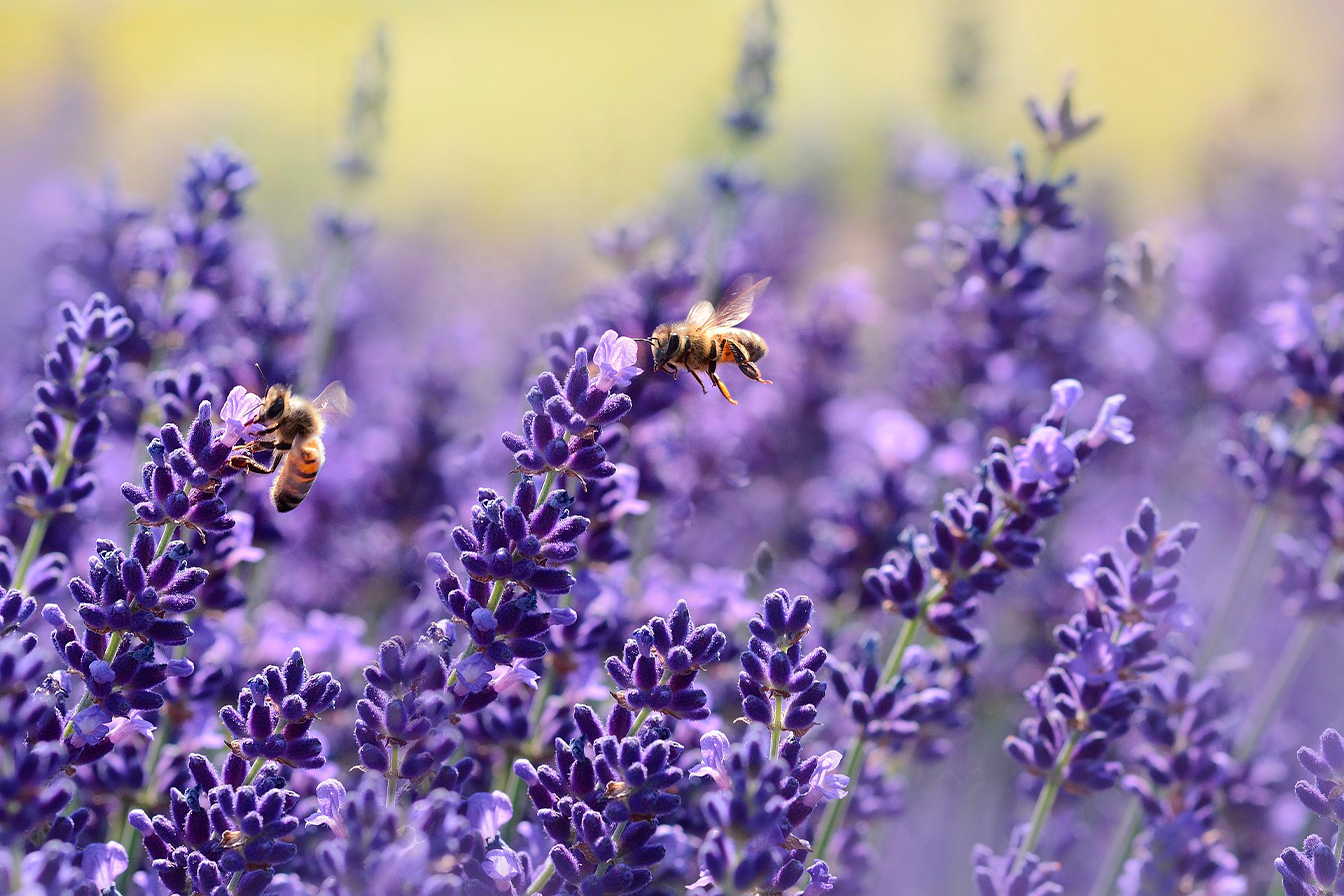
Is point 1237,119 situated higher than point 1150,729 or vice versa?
point 1237,119

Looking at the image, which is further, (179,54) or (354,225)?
(179,54)

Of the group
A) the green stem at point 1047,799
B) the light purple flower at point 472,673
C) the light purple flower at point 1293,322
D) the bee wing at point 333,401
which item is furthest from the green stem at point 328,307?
the light purple flower at point 1293,322

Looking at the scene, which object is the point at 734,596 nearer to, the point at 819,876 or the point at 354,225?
the point at 819,876

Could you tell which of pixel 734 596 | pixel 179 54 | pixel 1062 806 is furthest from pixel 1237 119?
pixel 179 54

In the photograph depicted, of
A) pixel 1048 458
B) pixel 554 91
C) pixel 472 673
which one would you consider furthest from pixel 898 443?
pixel 554 91

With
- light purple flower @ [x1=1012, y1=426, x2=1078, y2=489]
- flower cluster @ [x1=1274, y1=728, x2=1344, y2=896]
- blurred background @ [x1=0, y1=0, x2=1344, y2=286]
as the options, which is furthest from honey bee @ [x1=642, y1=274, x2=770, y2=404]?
blurred background @ [x1=0, y1=0, x2=1344, y2=286]

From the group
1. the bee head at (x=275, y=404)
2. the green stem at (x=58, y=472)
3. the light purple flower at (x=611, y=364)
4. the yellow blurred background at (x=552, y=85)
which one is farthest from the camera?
the yellow blurred background at (x=552, y=85)

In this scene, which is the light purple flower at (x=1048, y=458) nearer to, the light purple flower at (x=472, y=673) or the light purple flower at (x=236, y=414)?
the light purple flower at (x=472, y=673)

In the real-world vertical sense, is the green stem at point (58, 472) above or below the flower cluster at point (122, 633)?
above
